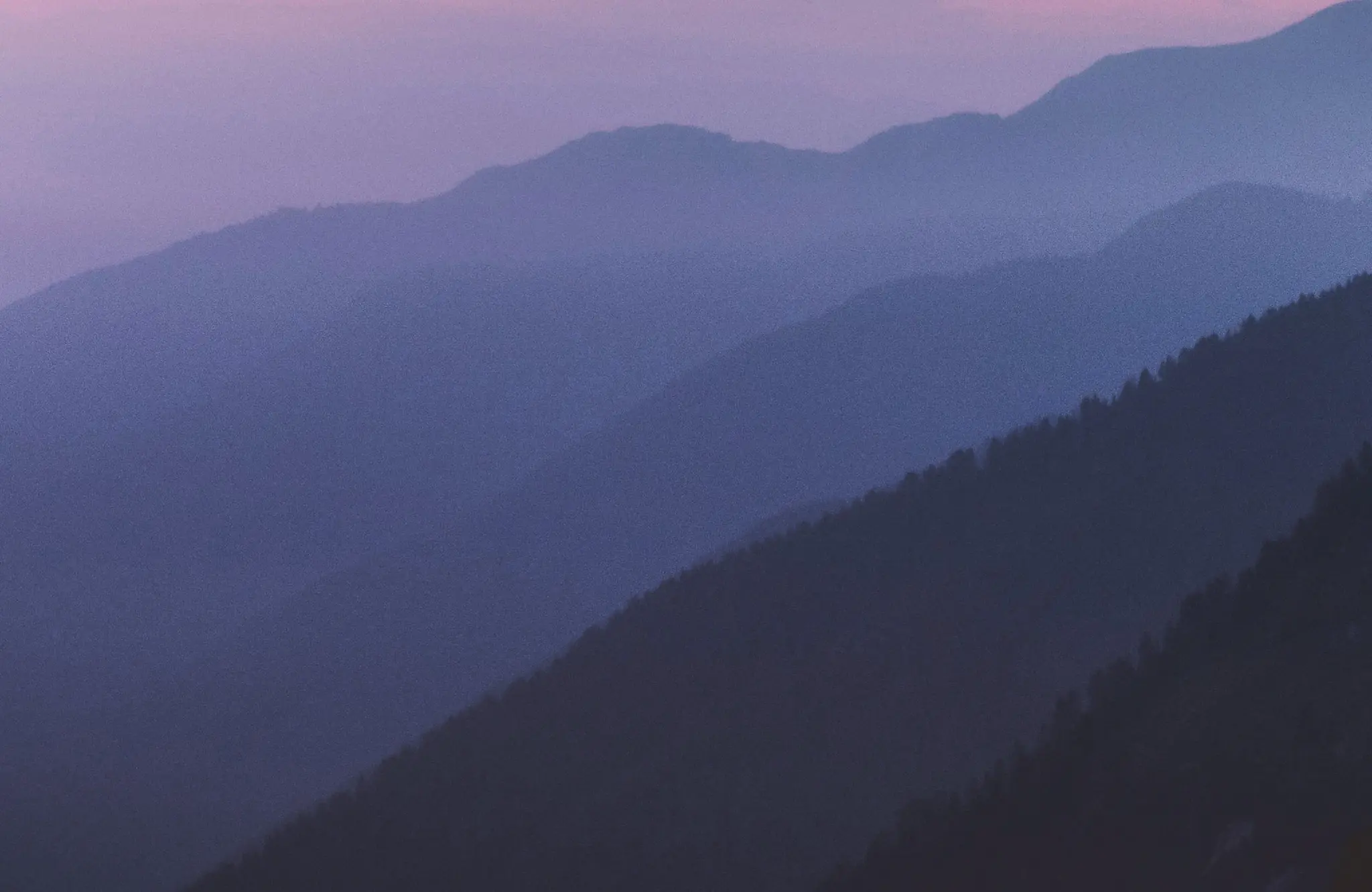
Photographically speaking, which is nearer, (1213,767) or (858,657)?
(1213,767)

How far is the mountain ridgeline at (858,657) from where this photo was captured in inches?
3844

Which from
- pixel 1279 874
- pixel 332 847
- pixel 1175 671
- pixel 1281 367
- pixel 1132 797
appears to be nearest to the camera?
pixel 1279 874

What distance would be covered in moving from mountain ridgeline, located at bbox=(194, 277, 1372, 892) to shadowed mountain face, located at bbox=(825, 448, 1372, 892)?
67.1 ft

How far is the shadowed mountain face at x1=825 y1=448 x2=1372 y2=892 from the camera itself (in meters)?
42.3

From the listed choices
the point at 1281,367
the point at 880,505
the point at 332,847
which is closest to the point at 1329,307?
the point at 1281,367

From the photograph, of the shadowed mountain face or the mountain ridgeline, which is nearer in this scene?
the shadowed mountain face

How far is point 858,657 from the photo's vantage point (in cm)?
11838

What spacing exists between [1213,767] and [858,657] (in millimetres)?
69412

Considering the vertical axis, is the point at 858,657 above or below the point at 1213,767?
above

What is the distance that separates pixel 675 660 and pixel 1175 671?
7366 centimetres

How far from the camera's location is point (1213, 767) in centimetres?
4928

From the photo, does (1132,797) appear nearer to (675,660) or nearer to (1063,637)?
(1063,637)

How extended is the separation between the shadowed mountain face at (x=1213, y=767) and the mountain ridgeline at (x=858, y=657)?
2045 centimetres

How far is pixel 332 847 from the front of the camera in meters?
135
